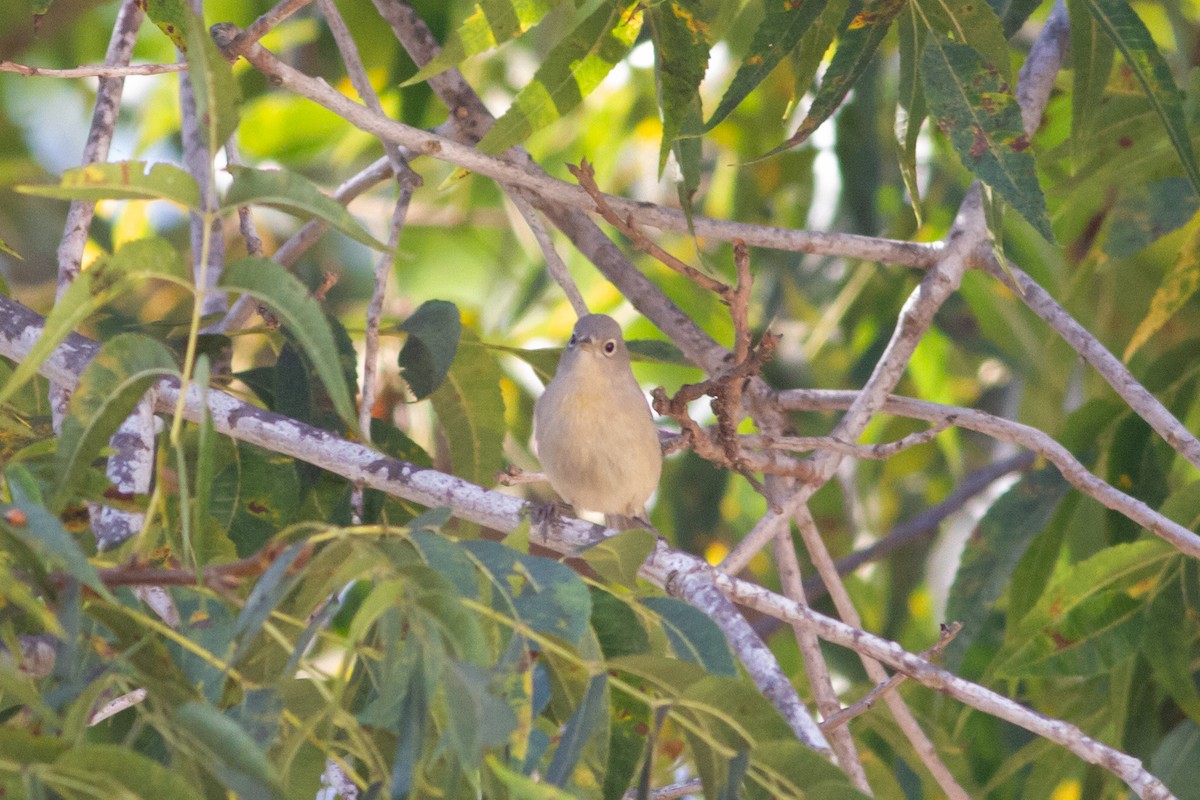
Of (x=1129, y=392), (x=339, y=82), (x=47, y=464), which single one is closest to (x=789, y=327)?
(x=339, y=82)

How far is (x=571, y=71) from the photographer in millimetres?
3043

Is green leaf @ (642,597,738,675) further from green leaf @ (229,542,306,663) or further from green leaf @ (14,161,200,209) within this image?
green leaf @ (14,161,200,209)

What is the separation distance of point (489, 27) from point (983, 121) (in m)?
1.06

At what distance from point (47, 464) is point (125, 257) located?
0.61 meters

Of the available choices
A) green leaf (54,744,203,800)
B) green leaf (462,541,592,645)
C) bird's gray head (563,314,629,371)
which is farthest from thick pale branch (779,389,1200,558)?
green leaf (54,744,203,800)

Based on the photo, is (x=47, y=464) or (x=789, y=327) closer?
→ (x=47, y=464)

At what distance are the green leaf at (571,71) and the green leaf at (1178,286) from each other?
2028mm

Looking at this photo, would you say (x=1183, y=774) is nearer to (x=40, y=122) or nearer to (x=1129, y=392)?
(x=1129, y=392)

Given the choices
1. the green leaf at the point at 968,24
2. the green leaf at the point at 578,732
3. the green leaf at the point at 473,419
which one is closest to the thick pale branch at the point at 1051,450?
the green leaf at the point at 968,24

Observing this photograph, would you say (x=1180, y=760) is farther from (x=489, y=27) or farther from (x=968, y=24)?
(x=489, y=27)

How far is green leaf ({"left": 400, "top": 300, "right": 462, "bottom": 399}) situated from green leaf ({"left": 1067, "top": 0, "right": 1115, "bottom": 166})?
5.60 feet

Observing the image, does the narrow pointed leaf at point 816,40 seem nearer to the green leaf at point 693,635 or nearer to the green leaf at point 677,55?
the green leaf at point 677,55

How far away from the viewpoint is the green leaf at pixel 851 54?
9.77ft

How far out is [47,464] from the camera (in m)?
2.21
